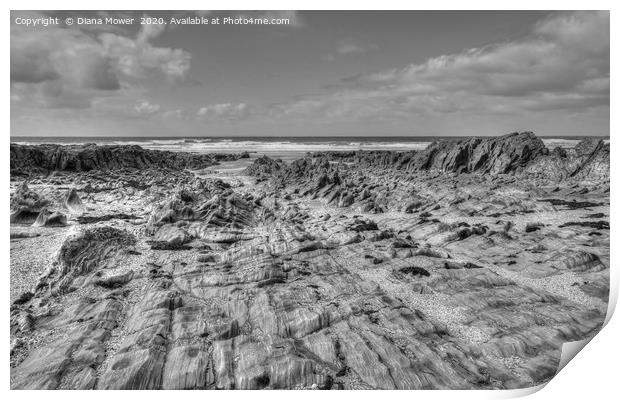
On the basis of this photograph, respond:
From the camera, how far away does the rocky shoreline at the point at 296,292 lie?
679 cm

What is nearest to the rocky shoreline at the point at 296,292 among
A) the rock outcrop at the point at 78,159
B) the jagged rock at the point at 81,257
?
the jagged rock at the point at 81,257

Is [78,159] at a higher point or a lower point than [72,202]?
higher

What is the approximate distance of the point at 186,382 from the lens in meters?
6.48

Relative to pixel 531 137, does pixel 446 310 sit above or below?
below

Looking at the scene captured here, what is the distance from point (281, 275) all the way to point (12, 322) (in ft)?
19.7

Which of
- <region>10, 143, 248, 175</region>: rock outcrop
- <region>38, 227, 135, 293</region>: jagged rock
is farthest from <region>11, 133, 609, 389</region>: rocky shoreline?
<region>10, 143, 248, 175</region>: rock outcrop

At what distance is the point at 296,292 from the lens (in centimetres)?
927

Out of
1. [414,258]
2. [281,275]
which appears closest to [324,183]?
[414,258]

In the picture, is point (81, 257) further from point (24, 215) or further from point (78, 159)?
point (78, 159)

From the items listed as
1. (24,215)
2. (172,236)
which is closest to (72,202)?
(24,215)

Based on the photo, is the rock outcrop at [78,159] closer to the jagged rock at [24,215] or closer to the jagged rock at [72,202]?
the jagged rock at [72,202]

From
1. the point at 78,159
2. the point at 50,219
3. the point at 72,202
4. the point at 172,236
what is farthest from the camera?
the point at 78,159
